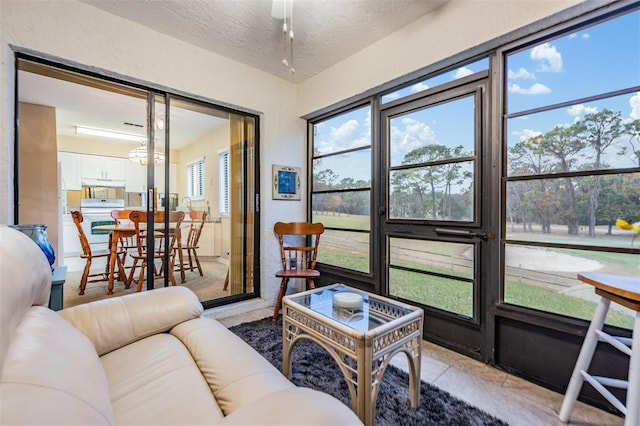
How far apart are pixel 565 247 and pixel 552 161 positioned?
52 cm

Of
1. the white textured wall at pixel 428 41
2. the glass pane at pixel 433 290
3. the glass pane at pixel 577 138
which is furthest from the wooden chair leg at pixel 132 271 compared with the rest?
the glass pane at pixel 577 138

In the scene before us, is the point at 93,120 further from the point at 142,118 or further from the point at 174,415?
the point at 174,415

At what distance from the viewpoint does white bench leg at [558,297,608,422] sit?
128 centimetres

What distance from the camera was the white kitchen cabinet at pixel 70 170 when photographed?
294 centimetres

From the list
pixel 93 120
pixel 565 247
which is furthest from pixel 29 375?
pixel 93 120

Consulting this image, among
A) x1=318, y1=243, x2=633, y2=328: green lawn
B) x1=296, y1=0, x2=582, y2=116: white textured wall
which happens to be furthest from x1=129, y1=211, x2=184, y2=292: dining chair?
x1=296, y1=0, x2=582, y2=116: white textured wall

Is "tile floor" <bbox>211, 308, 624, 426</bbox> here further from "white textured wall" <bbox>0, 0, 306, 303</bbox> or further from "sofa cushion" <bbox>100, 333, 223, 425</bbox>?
"white textured wall" <bbox>0, 0, 306, 303</bbox>

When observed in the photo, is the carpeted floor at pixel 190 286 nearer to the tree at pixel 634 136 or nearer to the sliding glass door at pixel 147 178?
the sliding glass door at pixel 147 178

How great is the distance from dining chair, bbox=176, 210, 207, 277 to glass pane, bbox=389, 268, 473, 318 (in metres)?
1.98

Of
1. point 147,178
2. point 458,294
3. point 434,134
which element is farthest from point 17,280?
point 434,134

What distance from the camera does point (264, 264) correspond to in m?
3.03

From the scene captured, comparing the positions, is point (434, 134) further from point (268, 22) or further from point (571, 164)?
point (268, 22)

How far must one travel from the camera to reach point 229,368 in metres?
0.98

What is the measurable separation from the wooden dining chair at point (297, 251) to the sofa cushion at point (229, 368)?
4.41 ft
